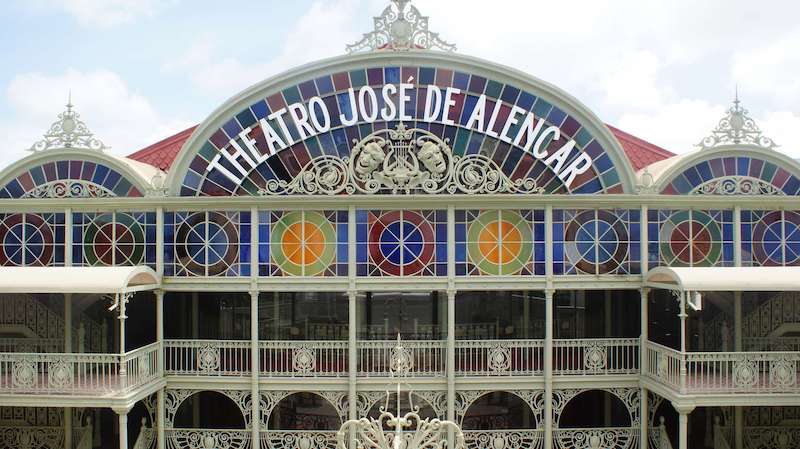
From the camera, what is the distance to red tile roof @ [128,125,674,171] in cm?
1961

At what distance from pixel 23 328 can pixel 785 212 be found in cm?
2008

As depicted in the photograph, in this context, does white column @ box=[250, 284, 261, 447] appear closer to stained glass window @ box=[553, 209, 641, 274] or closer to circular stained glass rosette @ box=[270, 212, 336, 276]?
circular stained glass rosette @ box=[270, 212, 336, 276]

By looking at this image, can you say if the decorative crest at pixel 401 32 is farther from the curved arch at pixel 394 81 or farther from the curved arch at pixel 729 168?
the curved arch at pixel 729 168

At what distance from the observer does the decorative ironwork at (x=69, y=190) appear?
54.8 ft

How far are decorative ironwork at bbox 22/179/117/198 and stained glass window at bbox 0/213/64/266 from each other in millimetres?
501

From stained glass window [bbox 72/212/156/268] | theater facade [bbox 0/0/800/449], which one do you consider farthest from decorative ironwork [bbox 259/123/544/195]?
stained glass window [bbox 72/212/156/268]

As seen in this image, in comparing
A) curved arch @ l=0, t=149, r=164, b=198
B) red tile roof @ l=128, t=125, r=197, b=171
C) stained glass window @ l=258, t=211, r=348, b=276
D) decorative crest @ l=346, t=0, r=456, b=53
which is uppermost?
decorative crest @ l=346, t=0, r=456, b=53

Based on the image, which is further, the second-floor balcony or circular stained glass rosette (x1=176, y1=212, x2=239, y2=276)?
circular stained glass rosette (x1=176, y1=212, x2=239, y2=276)

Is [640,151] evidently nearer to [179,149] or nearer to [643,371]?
[643,371]

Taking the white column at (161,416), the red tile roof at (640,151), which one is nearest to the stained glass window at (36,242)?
the white column at (161,416)

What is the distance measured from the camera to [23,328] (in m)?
18.2

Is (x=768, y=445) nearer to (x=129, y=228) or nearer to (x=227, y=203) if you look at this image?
(x=227, y=203)

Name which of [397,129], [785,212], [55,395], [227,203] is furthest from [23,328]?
[785,212]

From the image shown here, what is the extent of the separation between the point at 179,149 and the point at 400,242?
772cm
